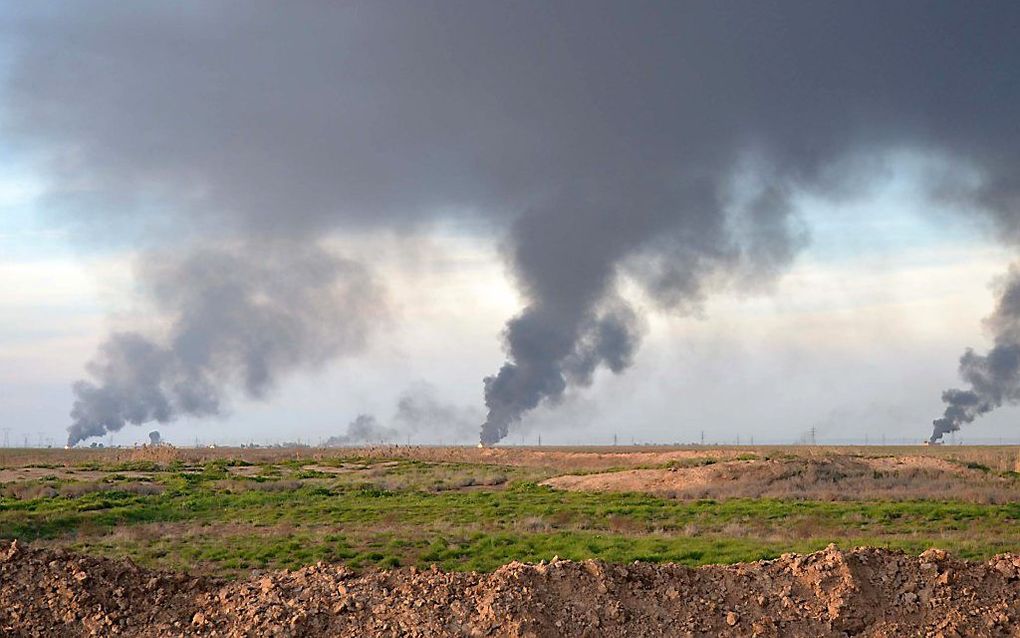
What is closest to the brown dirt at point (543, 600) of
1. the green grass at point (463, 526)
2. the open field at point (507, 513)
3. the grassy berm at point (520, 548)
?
the grassy berm at point (520, 548)

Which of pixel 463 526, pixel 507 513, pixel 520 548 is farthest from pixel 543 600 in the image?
pixel 507 513

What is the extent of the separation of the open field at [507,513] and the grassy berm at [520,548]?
0.15 meters

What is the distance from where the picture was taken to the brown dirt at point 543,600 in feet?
44.4

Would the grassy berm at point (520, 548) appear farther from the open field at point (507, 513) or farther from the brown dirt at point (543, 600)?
the open field at point (507, 513)

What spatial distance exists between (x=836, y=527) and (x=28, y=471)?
49.4 metres

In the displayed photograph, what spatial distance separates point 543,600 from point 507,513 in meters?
21.8

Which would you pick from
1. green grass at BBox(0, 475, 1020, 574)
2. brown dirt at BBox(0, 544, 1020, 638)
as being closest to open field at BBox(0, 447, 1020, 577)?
green grass at BBox(0, 475, 1020, 574)

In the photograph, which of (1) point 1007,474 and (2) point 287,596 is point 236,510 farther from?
(1) point 1007,474

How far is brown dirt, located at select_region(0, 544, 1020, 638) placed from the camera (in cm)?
1355

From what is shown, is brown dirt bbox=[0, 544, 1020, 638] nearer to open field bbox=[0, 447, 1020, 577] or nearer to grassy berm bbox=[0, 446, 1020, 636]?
grassy berm bbox=[0, 446, 1020, 636]

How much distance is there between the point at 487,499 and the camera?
41.3 metres

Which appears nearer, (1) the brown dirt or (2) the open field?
(1) the brown dirt

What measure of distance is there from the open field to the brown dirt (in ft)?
25.9

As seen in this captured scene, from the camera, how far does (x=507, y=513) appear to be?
116 feet
